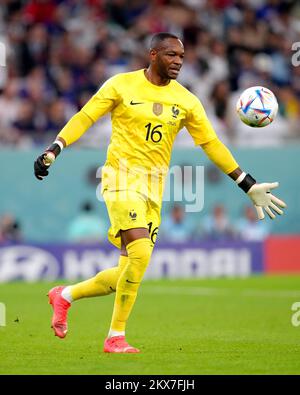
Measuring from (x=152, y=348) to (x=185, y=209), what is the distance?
39.8 ft

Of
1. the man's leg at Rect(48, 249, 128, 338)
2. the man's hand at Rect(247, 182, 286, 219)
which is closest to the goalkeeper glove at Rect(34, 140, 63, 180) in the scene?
the man's leg at Rect(48, 249, 128, 338)

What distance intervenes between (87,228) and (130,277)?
1197cm

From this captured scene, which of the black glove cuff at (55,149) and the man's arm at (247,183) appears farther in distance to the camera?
the man's arm at (247,183)

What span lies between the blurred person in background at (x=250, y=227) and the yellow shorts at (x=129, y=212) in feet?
38.5

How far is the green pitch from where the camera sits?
26.9ft

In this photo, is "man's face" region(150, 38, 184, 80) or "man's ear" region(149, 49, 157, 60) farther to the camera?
"man's ear" region(149, 49, 157, 60)

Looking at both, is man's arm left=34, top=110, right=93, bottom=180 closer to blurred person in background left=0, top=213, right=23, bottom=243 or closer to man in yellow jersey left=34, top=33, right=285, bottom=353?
man in yellow jersey left=34, top=33, right=285, bottom=353

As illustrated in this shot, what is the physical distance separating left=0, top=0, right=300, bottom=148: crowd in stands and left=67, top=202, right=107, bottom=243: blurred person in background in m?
1.49

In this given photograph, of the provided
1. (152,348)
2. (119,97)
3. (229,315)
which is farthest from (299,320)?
(119,97)

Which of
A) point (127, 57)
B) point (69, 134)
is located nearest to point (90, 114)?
point (69, 134)

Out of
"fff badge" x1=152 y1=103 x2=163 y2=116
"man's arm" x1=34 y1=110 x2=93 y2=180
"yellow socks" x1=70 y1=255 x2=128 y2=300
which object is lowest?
"yellow socks" x1=70 y1=255 x2=128 y2=300

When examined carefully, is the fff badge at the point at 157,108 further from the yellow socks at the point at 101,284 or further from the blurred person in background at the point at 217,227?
the blurred person in background at the point at 217,227

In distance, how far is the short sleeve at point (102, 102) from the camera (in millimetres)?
9320

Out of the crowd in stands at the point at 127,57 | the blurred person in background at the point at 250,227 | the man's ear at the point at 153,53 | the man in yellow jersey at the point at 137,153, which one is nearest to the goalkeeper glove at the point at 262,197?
the man in yellow jersey at the point at 137,153
